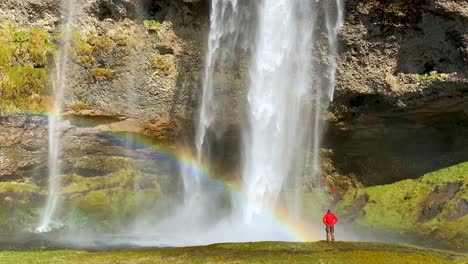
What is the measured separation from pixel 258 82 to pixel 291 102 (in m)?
2.94

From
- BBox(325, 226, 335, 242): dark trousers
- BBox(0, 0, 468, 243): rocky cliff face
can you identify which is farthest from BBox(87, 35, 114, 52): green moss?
BBox(325, 226, 335, 242): dark trousers

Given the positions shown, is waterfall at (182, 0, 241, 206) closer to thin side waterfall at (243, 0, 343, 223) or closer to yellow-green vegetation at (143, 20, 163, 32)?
thin side waterfall at (243, 0, 343, 223)

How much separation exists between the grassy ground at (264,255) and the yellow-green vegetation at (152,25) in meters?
20.4

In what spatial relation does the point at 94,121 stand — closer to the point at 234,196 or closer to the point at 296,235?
the point at 234,196

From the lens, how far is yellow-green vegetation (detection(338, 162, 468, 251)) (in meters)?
31.3

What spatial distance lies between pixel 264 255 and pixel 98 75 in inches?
915

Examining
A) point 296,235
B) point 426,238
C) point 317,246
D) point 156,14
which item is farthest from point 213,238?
point 156,14

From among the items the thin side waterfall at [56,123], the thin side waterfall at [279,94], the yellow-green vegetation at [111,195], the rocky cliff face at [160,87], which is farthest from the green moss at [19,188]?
the thin side waterfall at [279,94]

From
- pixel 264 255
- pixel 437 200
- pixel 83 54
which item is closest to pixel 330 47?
pixel 437 200

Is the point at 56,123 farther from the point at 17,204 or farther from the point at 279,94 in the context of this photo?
the point at 279,94

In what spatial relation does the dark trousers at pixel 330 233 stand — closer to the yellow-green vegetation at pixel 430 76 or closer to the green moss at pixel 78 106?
the yellow-green vegetation at pixel 430 76

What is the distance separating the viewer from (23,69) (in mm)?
36750

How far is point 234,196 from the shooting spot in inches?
1635

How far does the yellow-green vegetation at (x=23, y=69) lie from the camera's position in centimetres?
3594
